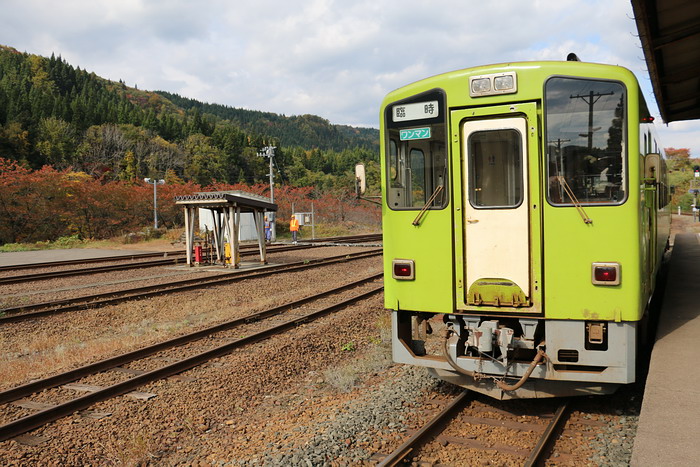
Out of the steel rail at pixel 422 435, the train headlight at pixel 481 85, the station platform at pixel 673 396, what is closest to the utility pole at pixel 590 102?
the train headlight at pixel 481 85

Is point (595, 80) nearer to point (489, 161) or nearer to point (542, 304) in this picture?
Result: point (489, 161)

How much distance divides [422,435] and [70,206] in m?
36.0

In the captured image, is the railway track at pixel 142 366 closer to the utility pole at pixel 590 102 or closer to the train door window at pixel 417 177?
the train door window at pixel 417 177

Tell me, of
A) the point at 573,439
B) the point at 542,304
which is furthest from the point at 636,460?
the point at 542,304

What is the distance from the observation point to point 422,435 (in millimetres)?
4551

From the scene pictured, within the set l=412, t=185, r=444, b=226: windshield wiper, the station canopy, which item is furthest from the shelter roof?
l=412, t=185, r=444, b=226: windshield wiper

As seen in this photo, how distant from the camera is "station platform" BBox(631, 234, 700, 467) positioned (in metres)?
3.44

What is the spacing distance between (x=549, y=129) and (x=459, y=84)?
93 cm

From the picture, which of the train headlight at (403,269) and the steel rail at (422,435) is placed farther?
the train headlight at (403,269)

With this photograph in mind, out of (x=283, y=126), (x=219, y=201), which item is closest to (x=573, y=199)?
(x=219, y=201)

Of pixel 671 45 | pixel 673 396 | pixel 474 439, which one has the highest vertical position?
pixel 671 45

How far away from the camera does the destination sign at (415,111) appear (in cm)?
540

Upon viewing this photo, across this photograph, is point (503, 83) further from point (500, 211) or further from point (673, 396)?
point (673, 396)

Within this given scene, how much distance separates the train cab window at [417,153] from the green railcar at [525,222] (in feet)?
0.05
